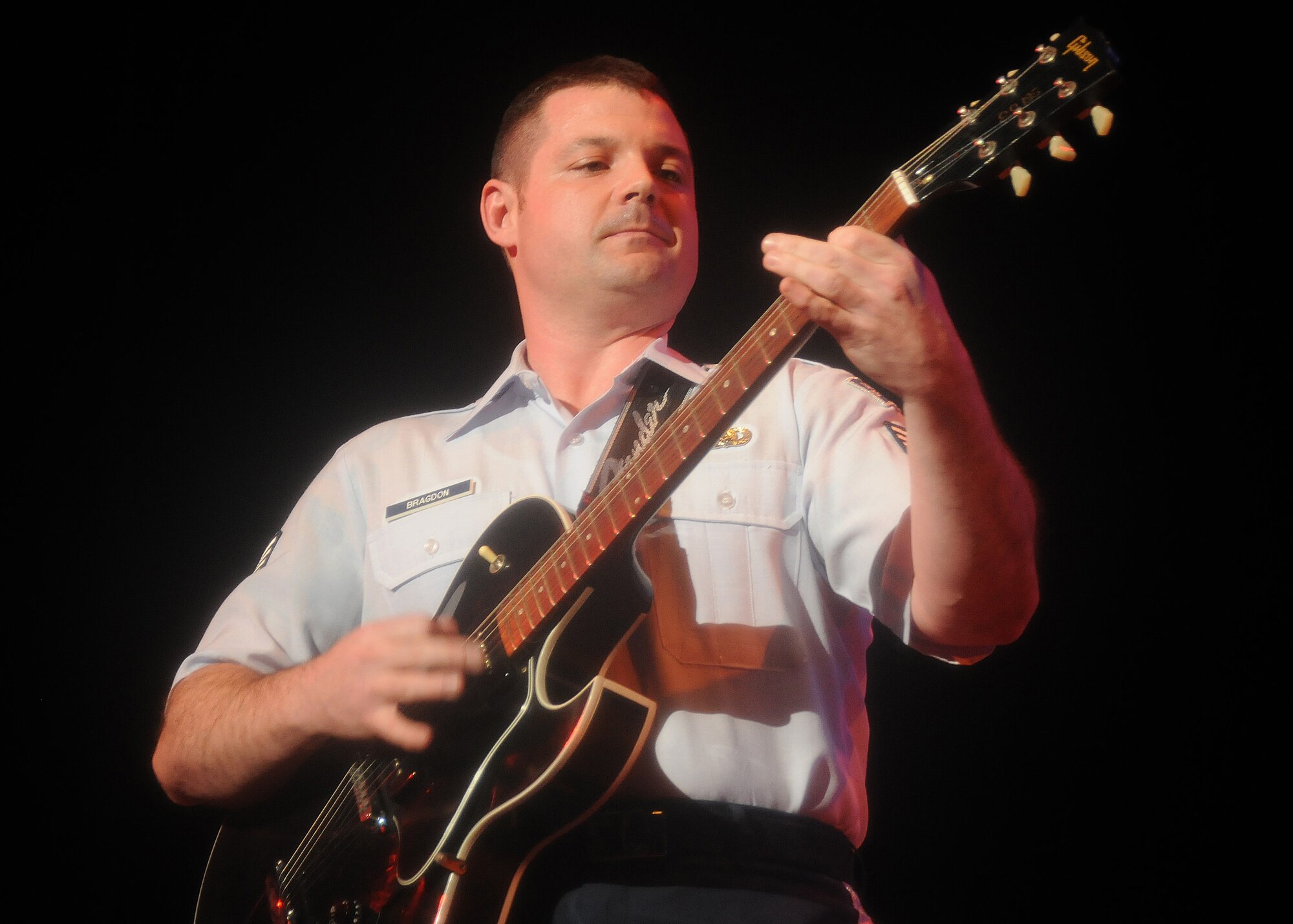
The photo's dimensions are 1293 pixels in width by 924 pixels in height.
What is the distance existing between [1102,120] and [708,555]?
34.2 inches

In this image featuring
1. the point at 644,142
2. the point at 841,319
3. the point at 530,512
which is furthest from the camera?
the point at 644,142

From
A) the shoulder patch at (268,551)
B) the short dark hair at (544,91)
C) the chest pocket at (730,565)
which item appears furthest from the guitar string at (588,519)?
the short dark hair at (544,91)

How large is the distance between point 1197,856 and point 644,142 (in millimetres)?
2036

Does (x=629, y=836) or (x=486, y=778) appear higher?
(x=486, y=778)

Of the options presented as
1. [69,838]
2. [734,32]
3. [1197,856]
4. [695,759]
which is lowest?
[1197,856]

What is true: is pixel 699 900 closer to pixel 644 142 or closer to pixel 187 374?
pixel 644 142

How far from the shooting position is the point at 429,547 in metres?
1.88

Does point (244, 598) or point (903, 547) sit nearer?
point (903, 547)

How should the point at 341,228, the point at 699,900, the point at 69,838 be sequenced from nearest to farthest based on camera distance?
the point at 699,900, the point at 69,838, the point at 341,228

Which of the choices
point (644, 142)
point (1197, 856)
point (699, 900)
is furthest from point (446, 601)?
point (1197, 856)

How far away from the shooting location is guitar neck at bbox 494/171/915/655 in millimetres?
1257

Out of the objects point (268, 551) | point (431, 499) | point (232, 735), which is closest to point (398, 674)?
point (232, 735)

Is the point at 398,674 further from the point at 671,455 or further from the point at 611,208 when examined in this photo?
the point at 611,208

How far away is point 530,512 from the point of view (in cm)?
162
